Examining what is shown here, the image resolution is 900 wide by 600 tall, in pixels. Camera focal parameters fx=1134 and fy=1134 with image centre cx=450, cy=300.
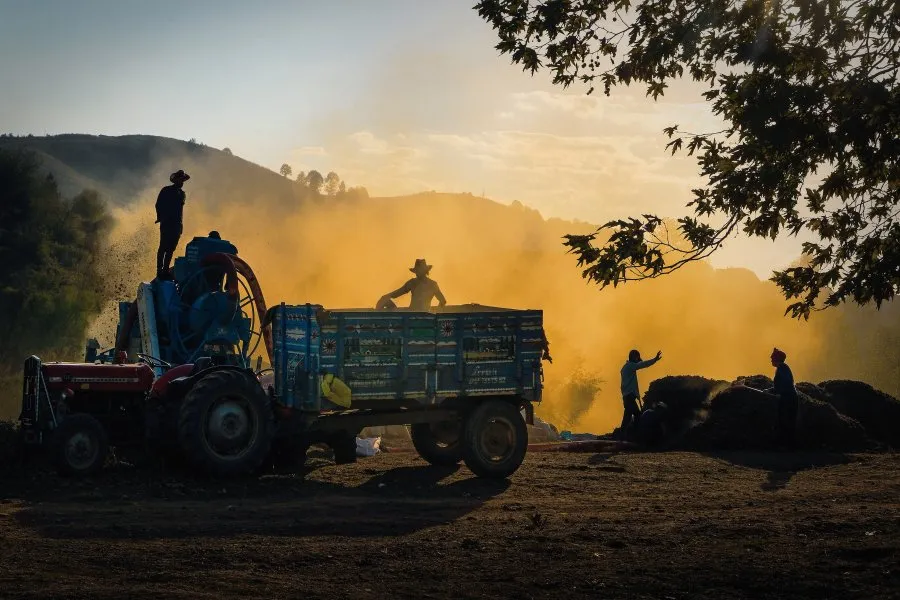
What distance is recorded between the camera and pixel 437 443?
59.4ft

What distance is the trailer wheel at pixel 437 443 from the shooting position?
17984 millimetres

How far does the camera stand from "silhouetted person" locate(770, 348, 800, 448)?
20.5 m

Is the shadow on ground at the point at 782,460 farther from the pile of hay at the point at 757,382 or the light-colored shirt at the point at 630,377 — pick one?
the pile of hay at the point at 757,382

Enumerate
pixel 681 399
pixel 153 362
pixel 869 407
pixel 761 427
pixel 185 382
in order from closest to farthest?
pixel 185 382, pixel 153 362, pixel 761 427, pixel 681 399, pixel 869 407

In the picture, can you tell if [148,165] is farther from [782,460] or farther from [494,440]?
[494,440]

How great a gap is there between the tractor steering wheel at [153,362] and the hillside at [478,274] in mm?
43221

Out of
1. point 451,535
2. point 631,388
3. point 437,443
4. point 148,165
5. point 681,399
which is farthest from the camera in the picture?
point 148,165

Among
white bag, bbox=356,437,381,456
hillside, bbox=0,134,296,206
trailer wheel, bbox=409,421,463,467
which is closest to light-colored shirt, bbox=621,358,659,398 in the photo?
trailer wheel, bbox=409,421,463,467

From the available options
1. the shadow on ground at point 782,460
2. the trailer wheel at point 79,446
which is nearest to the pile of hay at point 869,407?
the shadow on ground at point 782,460

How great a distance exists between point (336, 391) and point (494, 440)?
2628 millimetres

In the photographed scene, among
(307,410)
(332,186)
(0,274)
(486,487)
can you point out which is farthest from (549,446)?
(332,186)

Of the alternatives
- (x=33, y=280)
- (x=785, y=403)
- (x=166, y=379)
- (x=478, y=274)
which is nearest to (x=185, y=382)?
(x=166, y=379)

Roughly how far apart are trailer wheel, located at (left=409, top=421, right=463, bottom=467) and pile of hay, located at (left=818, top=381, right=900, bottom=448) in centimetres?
957

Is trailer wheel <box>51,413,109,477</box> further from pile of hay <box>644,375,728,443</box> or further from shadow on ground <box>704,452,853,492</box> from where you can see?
pile of hay <box>644,375,728,443</box>
